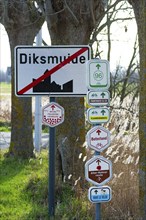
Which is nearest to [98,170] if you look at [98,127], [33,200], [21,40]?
[98,127]

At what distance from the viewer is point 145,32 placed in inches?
212

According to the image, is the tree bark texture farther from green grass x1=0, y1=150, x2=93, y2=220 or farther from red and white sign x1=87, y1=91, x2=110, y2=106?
red and white sign x1=87, y1=91, x2=110, y2=106

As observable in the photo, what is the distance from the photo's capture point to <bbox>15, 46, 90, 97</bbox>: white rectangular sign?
6.62 meters

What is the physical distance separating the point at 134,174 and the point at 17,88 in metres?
2.07

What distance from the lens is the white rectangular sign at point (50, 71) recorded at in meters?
6.62

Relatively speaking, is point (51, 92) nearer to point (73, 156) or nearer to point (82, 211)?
point (82, 211)

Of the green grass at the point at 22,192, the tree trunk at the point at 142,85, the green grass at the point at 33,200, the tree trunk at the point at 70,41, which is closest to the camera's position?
the tree trunk at the point at 142,85

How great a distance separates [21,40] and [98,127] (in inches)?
279

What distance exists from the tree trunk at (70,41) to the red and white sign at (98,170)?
300 centimetres

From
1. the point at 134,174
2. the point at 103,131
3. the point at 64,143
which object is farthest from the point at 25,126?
the point at 103,131

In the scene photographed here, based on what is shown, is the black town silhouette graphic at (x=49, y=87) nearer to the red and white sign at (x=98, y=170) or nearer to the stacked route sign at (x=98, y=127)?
the stacked route sign at (x=98, y=127)

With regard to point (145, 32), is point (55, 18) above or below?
above

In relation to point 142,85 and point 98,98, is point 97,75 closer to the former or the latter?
point 98,98

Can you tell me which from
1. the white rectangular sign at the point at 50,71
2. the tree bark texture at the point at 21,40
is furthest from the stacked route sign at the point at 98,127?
the tree bark texture at the point at 21,40
